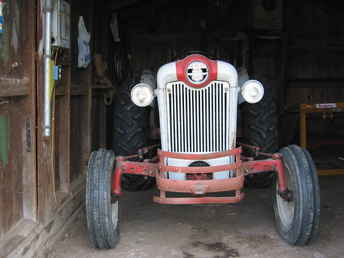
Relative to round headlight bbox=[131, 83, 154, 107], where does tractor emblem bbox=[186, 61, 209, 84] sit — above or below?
above

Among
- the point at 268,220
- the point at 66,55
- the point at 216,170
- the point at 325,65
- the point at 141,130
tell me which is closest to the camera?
the point at 216,170

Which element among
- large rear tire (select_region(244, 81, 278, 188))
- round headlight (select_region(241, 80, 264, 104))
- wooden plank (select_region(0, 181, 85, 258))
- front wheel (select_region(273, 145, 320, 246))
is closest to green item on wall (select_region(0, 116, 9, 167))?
wooden plank (select_region(0, 181, 85, 258))

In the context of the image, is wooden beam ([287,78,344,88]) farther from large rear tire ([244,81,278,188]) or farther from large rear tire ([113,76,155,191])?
large rear tire ([113,76,155,191])

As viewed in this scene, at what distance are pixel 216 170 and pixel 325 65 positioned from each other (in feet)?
17.1

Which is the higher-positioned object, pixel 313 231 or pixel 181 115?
pixel 181 115

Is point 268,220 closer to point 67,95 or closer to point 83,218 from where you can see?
point 83,218

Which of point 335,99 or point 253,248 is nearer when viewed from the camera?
point 253,248

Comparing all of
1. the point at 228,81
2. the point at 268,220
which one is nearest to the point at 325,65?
the point at 268,220

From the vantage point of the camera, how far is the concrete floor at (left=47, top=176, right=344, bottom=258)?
151 inches

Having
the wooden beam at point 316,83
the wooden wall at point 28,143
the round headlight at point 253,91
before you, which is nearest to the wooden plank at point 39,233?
the wooden wall at point 28,143

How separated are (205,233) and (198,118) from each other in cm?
111

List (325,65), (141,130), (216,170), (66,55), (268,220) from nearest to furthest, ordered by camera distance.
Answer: (216,170) → (66,55) → (268,220) → (141,130) → (325,65)

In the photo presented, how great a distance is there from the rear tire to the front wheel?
144 cm

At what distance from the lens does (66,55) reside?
4340 mm
